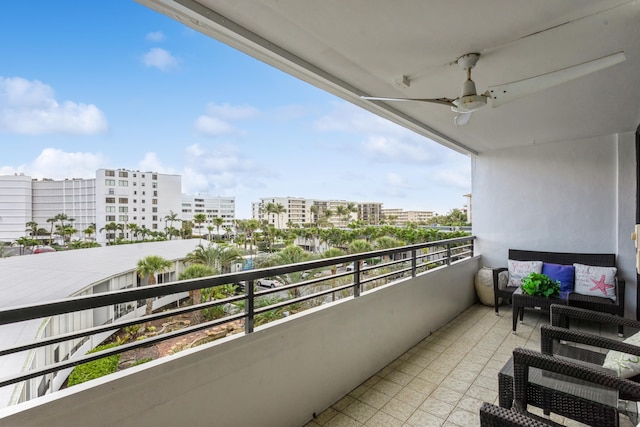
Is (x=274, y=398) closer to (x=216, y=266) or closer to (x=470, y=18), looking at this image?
(x=470, y=18)

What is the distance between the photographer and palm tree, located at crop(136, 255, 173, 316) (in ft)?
14.2

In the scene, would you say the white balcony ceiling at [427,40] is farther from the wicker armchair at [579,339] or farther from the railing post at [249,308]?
the wicker armchair at [579,339]

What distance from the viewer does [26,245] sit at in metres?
2.88

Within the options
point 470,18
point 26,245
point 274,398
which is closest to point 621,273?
point 470,18

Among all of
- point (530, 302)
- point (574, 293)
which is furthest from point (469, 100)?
point (574, 293)

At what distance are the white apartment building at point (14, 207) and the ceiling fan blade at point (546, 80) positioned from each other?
3.77 metres

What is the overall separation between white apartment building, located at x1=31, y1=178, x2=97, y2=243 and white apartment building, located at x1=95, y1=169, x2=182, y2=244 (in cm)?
13

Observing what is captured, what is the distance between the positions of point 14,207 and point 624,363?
4.46m

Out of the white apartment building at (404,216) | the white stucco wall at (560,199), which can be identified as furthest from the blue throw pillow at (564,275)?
the white apartment building at (404,216)

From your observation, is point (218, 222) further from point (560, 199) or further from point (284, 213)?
point (560, 199)

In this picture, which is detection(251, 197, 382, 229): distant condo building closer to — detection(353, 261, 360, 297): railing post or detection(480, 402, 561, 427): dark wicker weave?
detection(353, 261, 360, 297): railing post

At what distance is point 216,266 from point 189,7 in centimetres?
869

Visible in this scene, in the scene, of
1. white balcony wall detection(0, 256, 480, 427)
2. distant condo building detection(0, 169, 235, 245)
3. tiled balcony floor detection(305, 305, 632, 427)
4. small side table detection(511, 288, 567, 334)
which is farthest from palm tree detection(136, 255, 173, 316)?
small side table detection(511, 288, 567, 334)

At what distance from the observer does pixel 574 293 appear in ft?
11.4
